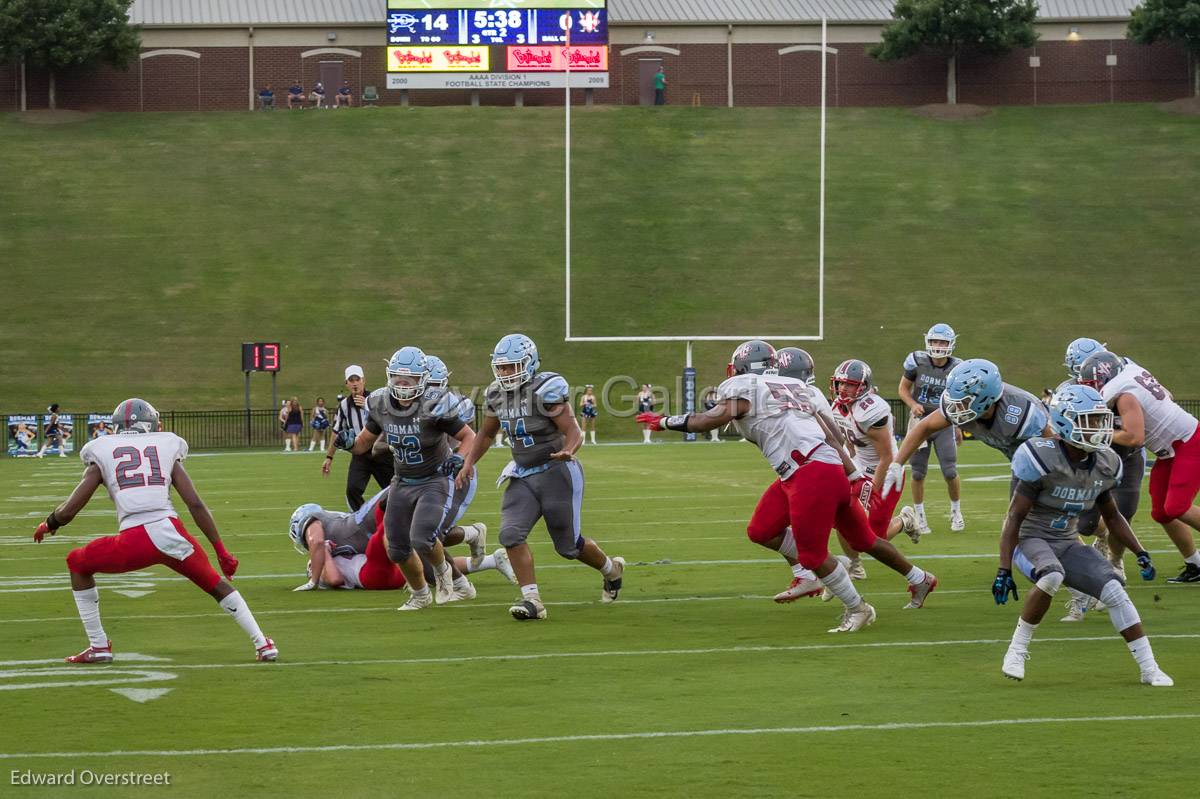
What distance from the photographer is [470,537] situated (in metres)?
12.7

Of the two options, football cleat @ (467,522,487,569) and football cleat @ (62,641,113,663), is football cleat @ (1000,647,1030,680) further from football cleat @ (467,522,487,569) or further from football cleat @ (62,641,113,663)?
football cleat @ (467,522,487,569)

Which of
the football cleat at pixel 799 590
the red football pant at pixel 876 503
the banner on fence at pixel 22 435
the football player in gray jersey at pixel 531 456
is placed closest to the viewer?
the football player in gray jersey at pixel 531 456

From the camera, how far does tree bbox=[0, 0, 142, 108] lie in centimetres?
5747

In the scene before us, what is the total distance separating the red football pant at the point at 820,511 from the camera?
32.2 feet

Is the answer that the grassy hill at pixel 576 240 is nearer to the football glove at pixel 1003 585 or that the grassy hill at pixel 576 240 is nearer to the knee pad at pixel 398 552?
the knee pad at pixel 398 552

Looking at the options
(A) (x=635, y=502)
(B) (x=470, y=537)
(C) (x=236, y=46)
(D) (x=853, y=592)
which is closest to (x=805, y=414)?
(D) (x=853, y=592)

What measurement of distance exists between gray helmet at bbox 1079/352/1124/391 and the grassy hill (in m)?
30.0

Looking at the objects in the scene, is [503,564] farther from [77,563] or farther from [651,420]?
[77,563]

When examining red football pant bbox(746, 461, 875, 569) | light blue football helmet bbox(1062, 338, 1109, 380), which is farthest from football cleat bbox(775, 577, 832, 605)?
light blue football helmet bbox(1062, 338, 1109, 380)

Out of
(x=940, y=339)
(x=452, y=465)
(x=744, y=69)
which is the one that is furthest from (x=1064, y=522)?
(x=744, y=69)

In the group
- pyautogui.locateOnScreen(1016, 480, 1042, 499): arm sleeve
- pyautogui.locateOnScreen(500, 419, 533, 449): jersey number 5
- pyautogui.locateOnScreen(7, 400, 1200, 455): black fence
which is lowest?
pyautogui.locateOnScreen(7, 400, 1200, 455): black fence

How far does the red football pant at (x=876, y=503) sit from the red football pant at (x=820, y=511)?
0.90m

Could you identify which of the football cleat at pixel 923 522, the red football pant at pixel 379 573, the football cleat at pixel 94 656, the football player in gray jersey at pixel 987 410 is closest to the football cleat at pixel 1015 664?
the football player in gray jersey at pixel 987 410

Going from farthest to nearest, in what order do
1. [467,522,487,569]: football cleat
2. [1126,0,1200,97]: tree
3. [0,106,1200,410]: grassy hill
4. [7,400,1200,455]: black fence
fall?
[1126,0,1200,97]: tree, [0,106,1200,410]: grassy hill, [7,400,1200,455]: black fence, [467,522,487,569]: football cleat
